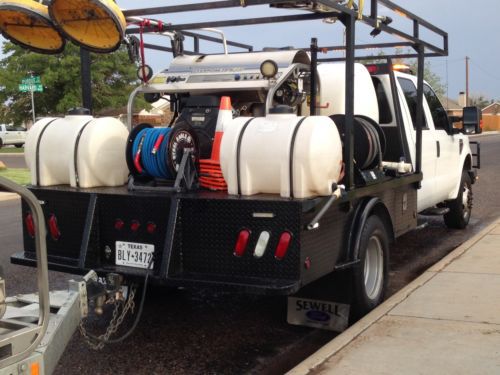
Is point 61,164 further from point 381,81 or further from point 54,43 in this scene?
point 381,81

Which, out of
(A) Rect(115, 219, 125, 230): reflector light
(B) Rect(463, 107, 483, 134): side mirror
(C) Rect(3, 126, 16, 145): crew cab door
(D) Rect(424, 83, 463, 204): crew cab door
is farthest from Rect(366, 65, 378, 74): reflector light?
(C) Rect(3, 126, 16, 145): crew cab door

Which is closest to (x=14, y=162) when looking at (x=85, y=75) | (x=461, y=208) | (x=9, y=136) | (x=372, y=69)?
(x=9, y=136)

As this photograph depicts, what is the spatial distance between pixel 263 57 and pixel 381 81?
1652 mm

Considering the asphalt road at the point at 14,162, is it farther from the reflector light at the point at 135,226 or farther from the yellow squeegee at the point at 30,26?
the reflector light at the point at 135,226

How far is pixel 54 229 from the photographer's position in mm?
5000

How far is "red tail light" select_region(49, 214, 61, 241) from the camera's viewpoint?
4988mm

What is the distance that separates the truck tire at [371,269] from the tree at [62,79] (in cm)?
3510

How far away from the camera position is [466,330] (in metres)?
4.48

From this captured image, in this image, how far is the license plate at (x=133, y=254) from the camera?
4.52 m

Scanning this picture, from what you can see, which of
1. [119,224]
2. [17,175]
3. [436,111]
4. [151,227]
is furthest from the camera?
[17,175]

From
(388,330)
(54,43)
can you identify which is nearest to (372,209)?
(388,330)

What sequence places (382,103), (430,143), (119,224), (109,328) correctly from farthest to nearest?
(430,143) < (382,103) < (119,224) < (109,328)

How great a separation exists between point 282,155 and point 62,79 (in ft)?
126

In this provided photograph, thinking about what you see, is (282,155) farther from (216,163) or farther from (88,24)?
(88,24)
